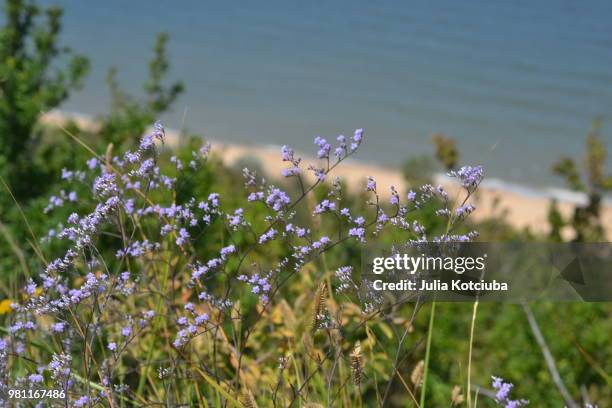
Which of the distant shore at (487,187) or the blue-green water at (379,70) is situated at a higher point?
the blue-green water at (379,70)

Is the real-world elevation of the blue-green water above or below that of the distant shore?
above

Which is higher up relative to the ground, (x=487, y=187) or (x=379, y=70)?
(x=379, y=70)

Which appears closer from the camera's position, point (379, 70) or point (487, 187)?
point (487, 187)

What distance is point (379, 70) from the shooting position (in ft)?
73.7

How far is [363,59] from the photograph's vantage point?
77.0 ft

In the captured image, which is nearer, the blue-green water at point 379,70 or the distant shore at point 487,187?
the distant shore at point 487,187

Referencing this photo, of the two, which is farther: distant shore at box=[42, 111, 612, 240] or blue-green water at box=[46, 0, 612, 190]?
blue-green water at box=[46, 0, 612, 190]

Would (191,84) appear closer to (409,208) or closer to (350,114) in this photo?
(350,114)

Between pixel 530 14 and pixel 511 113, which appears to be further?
pixel 530 14

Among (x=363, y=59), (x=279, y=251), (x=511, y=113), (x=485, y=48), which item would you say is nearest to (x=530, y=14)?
(x=485, y=48)

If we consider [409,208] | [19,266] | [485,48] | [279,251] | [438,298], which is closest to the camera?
[409,208]

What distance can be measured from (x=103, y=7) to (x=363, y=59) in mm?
9942

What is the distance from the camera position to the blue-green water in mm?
18281

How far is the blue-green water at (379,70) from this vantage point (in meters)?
18.3
